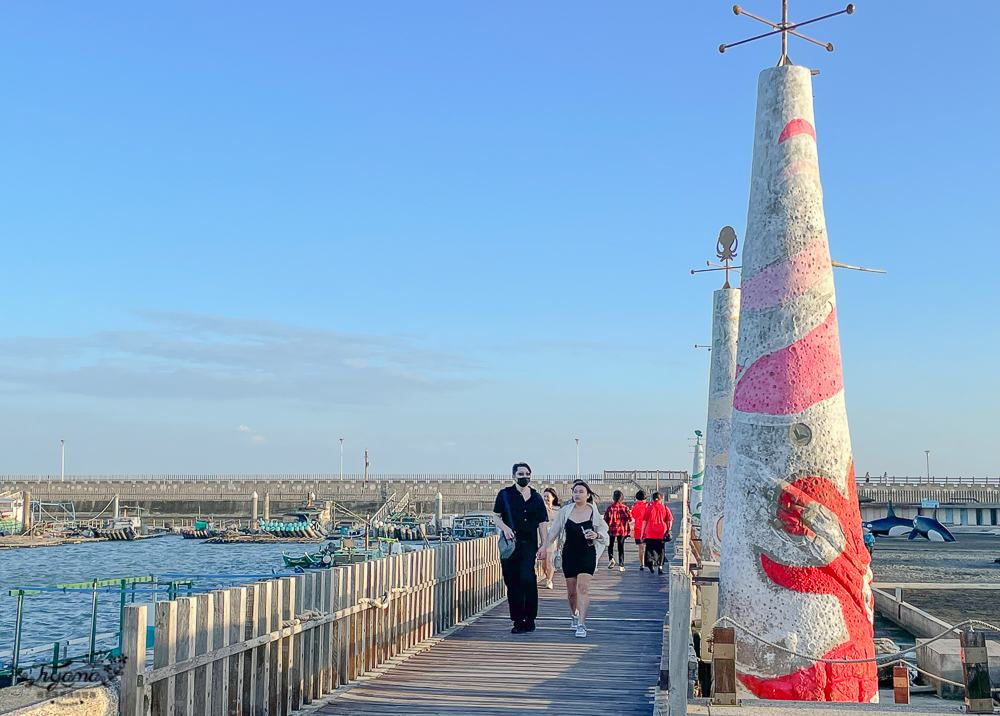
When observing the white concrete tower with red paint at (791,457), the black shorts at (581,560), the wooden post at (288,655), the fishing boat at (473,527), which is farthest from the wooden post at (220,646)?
the fishing boat at (473,527)

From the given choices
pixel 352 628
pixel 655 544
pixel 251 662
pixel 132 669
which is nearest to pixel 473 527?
pixel 655 544

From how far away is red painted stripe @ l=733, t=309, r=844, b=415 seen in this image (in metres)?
8.34

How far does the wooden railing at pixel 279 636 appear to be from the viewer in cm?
586

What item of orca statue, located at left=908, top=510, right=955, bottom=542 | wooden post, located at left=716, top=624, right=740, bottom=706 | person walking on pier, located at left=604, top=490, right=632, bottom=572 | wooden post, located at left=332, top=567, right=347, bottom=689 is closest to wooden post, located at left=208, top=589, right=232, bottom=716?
wooden post, located at left=332, top=567, right=347, bottom=689

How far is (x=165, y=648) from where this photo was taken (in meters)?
5.90

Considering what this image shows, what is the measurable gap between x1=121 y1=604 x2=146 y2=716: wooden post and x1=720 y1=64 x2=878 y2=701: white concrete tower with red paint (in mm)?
4994

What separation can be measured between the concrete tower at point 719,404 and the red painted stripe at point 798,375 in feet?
26.9

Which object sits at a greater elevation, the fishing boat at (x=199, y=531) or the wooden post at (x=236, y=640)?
the wooden post at (x=236, y=640)

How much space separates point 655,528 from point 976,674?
548 inches

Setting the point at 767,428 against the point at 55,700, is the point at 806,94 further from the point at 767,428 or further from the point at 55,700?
the point at 55,700

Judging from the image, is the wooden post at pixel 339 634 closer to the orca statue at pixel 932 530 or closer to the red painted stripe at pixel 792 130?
the red painted stripe at pixel 792 130

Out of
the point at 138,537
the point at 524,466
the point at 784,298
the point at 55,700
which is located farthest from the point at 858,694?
the point at 138,537

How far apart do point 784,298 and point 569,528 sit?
13.3 feet

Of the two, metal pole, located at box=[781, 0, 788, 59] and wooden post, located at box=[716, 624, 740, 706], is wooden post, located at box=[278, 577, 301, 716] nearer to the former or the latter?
wooden post, located at box=[716, 624, 740, 706]
